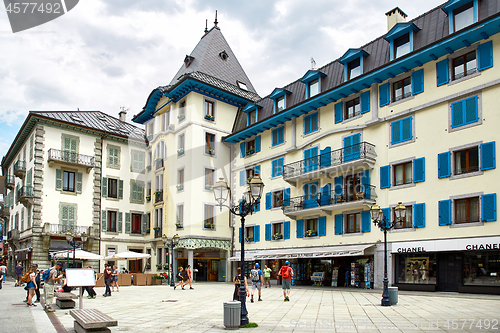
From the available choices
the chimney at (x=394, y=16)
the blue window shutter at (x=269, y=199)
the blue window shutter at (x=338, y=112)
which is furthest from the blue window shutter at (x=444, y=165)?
the blue window shutter at (x=269, y=199)

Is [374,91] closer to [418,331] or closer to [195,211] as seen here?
[195,211]

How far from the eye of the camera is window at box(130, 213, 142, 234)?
40.5 m

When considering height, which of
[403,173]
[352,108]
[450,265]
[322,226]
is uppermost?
[352,108]

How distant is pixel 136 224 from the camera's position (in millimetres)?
40781

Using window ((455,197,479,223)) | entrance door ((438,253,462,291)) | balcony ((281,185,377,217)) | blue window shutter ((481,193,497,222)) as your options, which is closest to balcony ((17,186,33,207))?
balcony ((281,185,377,217))

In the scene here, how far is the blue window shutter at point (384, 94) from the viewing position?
25.8m

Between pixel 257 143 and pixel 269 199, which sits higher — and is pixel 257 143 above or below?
above

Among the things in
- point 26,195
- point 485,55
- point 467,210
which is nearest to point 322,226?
point 467,210

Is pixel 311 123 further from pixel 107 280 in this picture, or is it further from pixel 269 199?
pixel 107 280

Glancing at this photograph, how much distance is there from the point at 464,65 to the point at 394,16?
743cm

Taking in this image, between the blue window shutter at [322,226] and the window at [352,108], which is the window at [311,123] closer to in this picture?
the window at [352,108]

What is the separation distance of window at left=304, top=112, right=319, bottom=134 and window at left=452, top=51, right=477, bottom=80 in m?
9.73

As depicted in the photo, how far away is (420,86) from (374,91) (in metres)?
2.93

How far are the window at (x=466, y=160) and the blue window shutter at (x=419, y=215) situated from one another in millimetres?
2482
